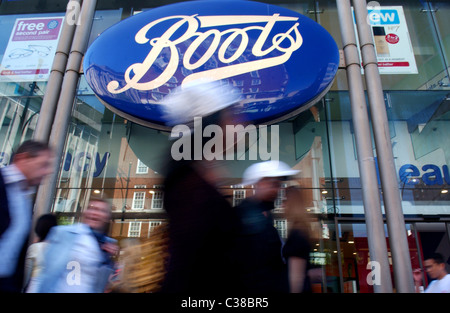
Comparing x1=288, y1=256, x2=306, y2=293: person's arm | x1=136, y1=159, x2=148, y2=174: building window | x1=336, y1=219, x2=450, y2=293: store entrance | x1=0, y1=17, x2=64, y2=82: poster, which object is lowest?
x1=288, y1=256, x2=306, y2=293: person's arm

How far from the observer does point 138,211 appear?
296 inches

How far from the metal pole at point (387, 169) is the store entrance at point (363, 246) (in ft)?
5.60

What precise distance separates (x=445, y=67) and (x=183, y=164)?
9.51 m

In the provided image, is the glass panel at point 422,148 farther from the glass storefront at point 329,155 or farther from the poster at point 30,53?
the poster at point 30,53

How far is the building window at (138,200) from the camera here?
24.9 feet

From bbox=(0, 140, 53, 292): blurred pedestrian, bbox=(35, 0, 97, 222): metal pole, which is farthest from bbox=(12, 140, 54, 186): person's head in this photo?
bbox=(35, 0, 97, 222): metal pole

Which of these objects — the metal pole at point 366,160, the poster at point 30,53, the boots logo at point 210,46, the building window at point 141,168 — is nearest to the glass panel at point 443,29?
the metal pole at point 366,160

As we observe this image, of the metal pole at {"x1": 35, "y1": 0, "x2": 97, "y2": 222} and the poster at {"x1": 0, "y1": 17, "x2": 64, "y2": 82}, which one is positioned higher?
the poster at {"x1": 0, "y1": 17, "x2": 64, "y2": 82}

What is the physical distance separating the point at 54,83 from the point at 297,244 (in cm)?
612

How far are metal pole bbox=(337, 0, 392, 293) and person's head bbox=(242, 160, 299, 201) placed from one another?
3.54m

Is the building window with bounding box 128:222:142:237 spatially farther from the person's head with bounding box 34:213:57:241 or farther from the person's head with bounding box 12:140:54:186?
the person's head with bounding box 12:140:54:186

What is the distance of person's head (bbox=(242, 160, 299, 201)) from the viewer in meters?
2.53

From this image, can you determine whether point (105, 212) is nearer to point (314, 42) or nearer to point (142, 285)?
point (142, 285)

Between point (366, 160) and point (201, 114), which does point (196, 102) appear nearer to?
point (201, 114)
